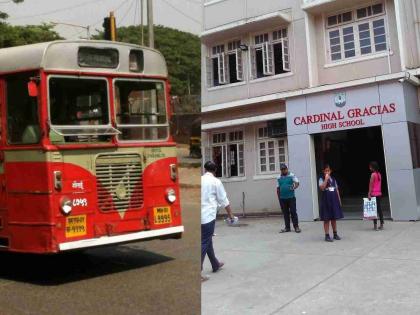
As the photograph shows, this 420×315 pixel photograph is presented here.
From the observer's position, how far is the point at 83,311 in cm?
133

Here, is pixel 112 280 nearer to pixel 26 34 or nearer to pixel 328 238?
pixel 26 34

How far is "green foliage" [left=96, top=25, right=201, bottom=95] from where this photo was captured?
851mm

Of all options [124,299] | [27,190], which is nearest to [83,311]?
[124,299]

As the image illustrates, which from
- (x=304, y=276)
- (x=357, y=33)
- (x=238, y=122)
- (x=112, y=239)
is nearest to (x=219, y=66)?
(x=238, y=122)

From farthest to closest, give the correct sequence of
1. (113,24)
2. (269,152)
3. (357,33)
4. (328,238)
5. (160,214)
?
(357,33) < (328,238) < (160,214) < (269,152) < (113,24)

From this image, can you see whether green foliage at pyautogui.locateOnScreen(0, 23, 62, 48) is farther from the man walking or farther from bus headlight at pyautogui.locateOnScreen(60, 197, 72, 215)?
bus headlight at pyautogui.locateOnScreen(60, 197, 72, 215)

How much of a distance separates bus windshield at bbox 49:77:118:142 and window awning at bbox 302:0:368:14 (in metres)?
2.77

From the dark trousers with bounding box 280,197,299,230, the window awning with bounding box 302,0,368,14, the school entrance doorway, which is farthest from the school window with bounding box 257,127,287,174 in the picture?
the window awning with bounding box 302,0,368,14

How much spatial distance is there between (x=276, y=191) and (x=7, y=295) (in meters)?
1.07

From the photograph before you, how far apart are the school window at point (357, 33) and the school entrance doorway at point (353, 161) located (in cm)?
67

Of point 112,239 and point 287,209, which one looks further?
point 112,239

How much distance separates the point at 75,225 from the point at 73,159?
0.30 m

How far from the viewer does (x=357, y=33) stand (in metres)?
4.66

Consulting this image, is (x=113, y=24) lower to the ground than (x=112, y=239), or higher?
higher
